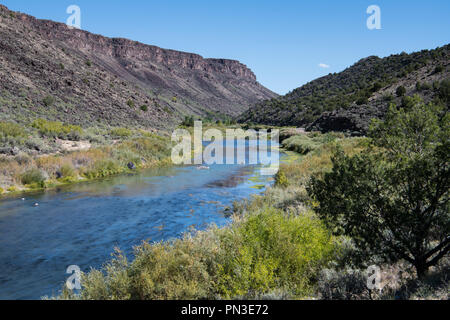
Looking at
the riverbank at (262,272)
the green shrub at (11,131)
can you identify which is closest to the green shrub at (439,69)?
the riverbank at (262,272)

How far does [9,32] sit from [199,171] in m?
42.3

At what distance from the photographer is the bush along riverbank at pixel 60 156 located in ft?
56.8

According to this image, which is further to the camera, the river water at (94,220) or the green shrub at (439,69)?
the green shrub at (439,69)

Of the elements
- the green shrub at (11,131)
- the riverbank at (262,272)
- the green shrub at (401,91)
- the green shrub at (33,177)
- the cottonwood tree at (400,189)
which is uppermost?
the green shrub at (401,91)

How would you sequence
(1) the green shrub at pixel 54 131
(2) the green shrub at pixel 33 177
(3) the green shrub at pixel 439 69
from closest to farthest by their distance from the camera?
(2) the green shrub at pixel 33 177, (1) the green shrub at pixel 54 131, (3) the green shrub at pixel 439 69

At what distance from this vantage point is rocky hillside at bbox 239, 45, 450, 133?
37.9m

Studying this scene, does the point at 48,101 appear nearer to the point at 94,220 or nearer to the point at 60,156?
the point at 60,156

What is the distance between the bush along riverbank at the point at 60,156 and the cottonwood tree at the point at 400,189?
1681 centimetres

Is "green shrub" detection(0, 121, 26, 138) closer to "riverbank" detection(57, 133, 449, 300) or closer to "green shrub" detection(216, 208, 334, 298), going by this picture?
"riverbank" detection(57, 133, 449, 300)

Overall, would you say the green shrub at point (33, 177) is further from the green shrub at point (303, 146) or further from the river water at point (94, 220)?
the green shrub at point (303, 146)

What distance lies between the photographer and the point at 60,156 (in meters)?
21.4
